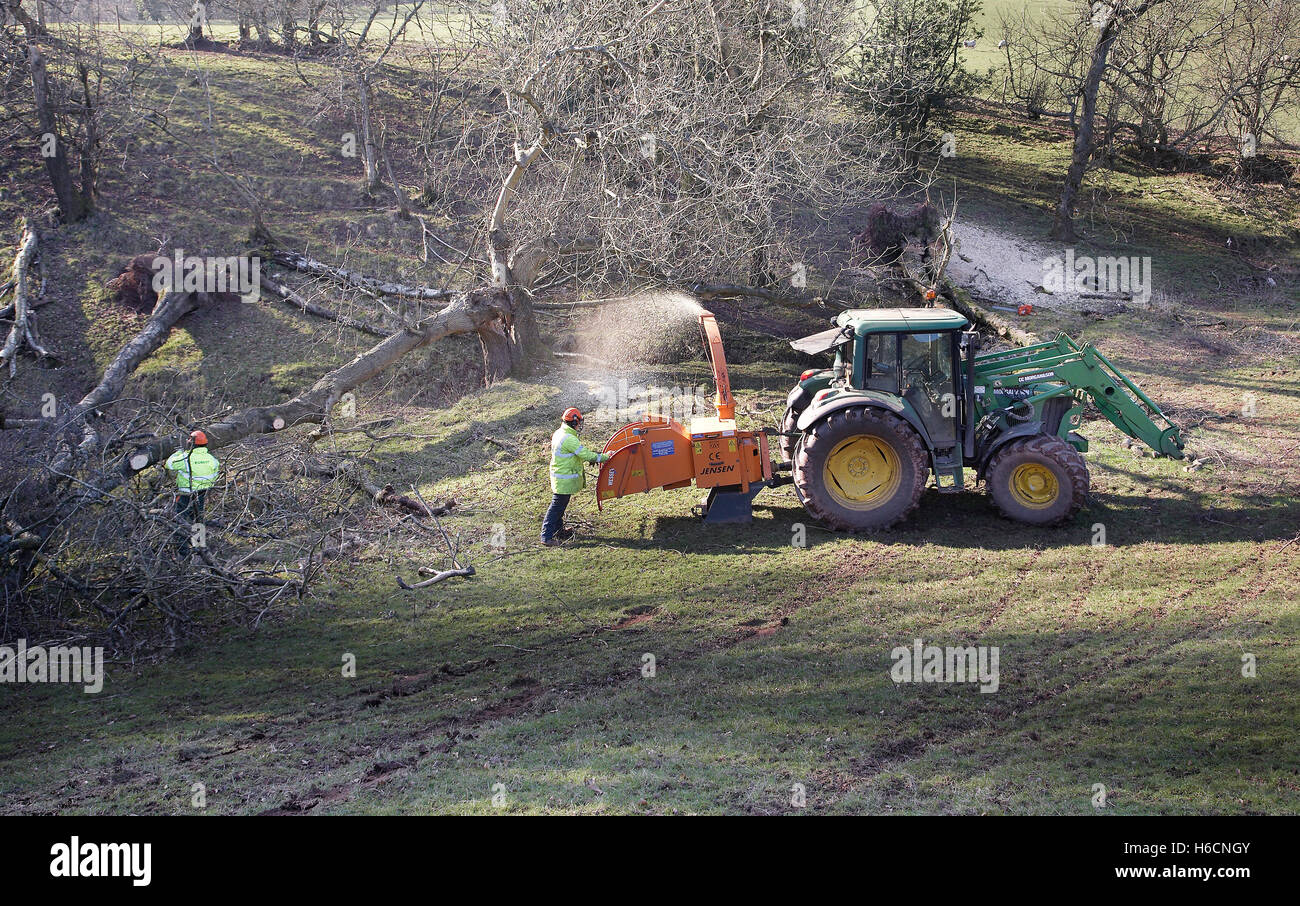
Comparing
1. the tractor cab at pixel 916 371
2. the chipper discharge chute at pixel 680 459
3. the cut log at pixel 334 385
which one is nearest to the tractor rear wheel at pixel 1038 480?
the tractor cab at pixel 916 371

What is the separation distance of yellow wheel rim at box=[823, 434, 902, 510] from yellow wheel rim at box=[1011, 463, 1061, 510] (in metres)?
1.19

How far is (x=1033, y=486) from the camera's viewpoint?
9.89 metres

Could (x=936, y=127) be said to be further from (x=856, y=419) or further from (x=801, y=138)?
(x=856, y=419)

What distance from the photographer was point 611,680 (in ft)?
24.3

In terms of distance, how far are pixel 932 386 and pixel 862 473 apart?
115cm

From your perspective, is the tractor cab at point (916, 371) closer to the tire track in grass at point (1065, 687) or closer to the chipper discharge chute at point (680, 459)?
the chipper discharge chute at point (680, 459)

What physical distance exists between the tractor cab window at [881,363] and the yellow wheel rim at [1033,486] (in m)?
1.53

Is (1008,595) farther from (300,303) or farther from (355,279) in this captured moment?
(300,303)

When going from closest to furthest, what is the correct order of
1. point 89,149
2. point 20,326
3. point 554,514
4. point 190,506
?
point 190,506
point 554,514
point 20,326
point 89,149

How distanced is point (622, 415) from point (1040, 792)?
9.27m

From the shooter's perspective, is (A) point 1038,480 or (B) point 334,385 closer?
(A) point 1038,480

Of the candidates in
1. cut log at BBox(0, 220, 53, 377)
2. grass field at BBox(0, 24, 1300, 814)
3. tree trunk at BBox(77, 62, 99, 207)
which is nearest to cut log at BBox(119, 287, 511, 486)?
grass field at BBox(0, 24, 1300, 814)

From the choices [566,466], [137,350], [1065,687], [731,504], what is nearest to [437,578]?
[566,466]

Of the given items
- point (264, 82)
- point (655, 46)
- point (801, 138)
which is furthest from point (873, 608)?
point (264, 82)
